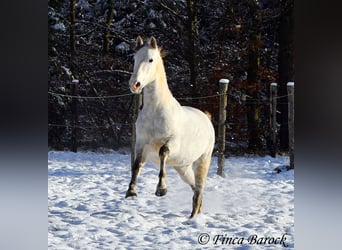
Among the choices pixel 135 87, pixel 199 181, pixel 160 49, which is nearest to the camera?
pixel 135 87

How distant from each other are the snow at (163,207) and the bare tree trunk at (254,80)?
0.10 metres

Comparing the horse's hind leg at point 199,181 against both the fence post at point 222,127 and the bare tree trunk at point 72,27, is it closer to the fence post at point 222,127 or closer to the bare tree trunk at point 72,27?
the fence post at point 222,127

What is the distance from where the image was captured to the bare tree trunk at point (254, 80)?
8.49 ft

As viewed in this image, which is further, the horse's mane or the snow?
the snow

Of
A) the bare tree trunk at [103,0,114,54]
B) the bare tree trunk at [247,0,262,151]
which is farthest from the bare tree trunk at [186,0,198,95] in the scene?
the bare tree trunk at [103,0,114,54]

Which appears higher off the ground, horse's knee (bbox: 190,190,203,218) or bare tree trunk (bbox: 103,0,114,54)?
bare tree trunk (bbox: 103,0,114,54)

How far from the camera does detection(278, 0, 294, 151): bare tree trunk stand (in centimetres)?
256

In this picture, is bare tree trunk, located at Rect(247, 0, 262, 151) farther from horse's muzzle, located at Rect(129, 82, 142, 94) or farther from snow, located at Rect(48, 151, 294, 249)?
horse's muzzle, located at Rect(129, 82, 142, 94)

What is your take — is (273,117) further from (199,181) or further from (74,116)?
(74,116)

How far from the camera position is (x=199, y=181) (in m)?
2.46

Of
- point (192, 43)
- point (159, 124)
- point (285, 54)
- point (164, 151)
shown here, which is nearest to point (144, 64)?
point (159, 124)

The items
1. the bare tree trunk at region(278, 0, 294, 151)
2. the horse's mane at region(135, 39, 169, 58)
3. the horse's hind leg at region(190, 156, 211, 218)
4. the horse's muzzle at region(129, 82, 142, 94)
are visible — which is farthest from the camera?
the bare tree trunk at region(278, 0, 294, 151)

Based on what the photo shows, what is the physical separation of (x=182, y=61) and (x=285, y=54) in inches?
18.6

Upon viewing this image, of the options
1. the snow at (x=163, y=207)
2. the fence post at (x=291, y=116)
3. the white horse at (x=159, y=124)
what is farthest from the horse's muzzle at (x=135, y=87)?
the fence post at (x=291, y=116)
